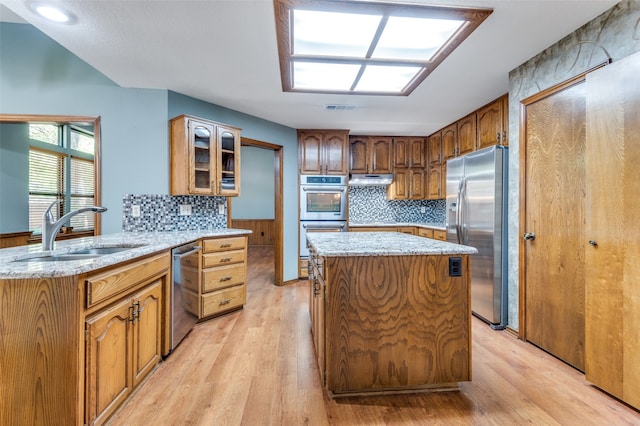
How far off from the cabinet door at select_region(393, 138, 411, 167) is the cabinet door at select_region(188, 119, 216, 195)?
9.85 feet

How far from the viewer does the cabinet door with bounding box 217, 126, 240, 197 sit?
309 centimetres

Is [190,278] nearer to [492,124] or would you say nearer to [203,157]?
[203,157]

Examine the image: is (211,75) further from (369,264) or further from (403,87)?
(369,264)

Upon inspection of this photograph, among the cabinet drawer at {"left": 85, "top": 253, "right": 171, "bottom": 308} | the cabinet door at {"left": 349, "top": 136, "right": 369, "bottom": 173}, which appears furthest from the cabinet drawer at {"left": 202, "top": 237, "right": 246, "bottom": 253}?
the cabinet door at {"left": 349, "top": 136, "right": 369, "bottom": 173}

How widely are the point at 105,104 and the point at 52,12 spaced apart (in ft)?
4.02

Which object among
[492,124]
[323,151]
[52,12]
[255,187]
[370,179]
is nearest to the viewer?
[52,12]

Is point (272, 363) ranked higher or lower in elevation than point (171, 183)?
lower

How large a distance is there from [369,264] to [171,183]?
232 centimetres

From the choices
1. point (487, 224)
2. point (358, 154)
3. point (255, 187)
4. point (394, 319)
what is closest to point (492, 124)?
point (487, 224)

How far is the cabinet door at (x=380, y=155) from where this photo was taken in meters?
4.76

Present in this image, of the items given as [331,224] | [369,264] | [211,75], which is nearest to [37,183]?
[211,75]

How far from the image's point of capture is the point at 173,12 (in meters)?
1.74

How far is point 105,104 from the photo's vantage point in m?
Answer: 2.84

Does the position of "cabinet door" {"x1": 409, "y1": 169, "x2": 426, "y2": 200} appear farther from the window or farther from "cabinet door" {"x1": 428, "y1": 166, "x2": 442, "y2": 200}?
the window
